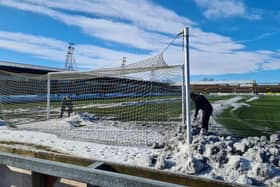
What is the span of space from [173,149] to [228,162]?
4.71 feet

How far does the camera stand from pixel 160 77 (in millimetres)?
6785

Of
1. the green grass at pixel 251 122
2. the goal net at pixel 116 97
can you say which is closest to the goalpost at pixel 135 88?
the goal net at pixel 116 97

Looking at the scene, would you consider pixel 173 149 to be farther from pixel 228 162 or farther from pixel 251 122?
pixel 251 122

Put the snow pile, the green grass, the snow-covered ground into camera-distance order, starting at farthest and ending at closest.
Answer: the green grass
the snow-covered ground
the snow pile

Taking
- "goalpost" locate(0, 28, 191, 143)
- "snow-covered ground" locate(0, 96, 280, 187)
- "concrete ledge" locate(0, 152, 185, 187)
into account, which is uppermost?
"goalpost" locate(0, 28, 191, 143)

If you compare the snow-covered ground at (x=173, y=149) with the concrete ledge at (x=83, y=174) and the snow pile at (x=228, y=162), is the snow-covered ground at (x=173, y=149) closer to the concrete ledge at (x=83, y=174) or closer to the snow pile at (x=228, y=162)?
the snow pile at (x=228, y=162)

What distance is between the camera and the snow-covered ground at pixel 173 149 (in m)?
3.15

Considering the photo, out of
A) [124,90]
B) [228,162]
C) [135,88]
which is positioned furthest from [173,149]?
[124,90]

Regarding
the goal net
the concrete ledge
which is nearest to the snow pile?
the concrete ledge

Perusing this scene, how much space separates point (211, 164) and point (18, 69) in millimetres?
29043

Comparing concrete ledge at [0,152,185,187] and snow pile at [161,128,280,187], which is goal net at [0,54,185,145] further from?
concrete ledge at [0,152,185,187]

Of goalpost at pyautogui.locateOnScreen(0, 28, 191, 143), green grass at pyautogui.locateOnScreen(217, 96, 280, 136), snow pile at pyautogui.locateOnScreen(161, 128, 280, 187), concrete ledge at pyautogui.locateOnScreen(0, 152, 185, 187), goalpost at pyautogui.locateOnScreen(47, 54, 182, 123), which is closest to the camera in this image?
concrete ledge at pyautogui.locateOnScreen(0, 152, 185, 187)

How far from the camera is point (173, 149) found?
15.5ft

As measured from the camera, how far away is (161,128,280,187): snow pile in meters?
2.95
